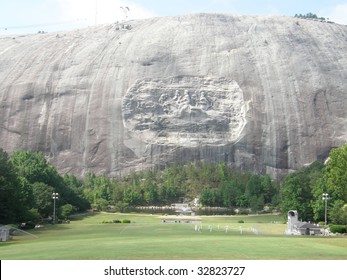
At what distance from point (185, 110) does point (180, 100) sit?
2081 mm

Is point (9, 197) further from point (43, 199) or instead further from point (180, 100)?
point (180, 100)

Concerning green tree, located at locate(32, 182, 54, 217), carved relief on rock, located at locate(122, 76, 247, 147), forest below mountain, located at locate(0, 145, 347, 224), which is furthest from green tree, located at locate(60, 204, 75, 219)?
carved relief on rock, located at locate(122, 76, 247, 147)

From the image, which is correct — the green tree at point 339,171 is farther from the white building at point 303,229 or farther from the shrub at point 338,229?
the white building at point 303,229

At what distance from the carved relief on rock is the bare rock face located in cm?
17

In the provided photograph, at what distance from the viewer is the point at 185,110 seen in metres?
99.6

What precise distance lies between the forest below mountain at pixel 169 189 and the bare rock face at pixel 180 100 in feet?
18.5

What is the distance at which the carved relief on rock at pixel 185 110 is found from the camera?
9750 cm

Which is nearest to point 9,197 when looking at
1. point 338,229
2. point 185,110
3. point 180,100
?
point 338,229

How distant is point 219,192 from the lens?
81812 millimetres

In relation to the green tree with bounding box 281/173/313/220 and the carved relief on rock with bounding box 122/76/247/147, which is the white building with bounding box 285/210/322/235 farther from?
the carved relief on rock with bounding box 122/76/247/147

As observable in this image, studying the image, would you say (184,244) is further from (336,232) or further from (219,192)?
(219,192)

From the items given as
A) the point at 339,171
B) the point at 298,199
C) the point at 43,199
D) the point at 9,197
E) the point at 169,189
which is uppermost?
the point at 339,171

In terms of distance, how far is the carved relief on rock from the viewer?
97500mm

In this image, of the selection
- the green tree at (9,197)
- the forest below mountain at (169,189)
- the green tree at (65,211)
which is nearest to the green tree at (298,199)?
the forest below mountain at (169,189)
